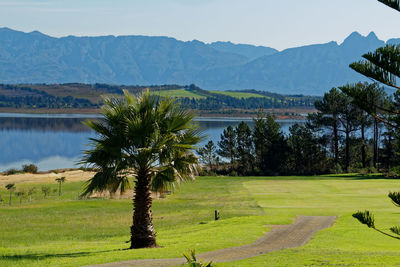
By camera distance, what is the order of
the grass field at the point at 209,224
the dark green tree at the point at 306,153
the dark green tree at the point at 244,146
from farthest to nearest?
1. the dark green tree at the point at 244,146
2. the dark green tree at the point at 306,153
3. the grass field at the point at 209,224

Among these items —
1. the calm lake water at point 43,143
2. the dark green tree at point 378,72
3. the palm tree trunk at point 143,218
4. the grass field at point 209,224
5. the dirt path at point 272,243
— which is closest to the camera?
the dark green tree at point 378,72

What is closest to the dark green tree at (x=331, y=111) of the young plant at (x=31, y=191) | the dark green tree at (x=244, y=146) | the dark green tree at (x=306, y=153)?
the dark green tree at (x=306, y=153)

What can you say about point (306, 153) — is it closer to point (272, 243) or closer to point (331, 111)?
point (331, 111)

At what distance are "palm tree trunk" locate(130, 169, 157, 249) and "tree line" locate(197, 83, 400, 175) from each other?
54817 mm

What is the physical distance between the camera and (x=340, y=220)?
27.5 meters

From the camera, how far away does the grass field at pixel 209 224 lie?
1738cm

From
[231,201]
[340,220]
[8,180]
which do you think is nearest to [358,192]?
[231,201]

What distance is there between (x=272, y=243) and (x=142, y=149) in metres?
6.77

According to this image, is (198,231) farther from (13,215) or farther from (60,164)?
(60,164)

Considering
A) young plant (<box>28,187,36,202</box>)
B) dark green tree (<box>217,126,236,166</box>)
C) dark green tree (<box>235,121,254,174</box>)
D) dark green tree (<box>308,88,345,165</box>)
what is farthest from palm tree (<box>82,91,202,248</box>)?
dark green tree (<box>217,126,236,166</box>)

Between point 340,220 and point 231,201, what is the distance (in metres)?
14.8

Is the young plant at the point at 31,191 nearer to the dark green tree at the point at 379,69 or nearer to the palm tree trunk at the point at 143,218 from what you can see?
the palm tree trunk at the point at 143,218

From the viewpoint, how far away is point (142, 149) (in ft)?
62.1

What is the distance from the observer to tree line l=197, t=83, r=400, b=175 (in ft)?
240
